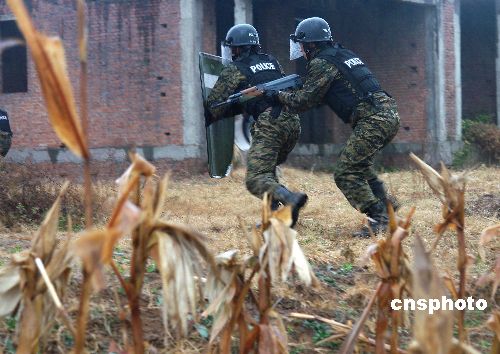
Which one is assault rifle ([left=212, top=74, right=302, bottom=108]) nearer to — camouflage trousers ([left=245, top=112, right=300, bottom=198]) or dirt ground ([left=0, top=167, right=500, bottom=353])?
camouflage trousers ([left=245, top=112, right=300, bottom=198])

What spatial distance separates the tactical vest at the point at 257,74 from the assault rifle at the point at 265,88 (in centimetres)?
8

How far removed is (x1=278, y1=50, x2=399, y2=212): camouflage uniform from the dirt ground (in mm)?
389

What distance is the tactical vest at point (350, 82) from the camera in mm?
Answer: 6105

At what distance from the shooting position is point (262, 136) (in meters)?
6.32

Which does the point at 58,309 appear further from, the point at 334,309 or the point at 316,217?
the point at 316,217

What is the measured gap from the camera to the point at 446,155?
52.8ft

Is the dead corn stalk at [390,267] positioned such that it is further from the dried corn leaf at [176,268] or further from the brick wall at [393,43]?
the brick wall at [393,43]

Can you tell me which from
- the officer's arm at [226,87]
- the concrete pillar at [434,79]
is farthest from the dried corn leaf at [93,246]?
the concrete pillar at [434,79]

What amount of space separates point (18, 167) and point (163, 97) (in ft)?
19.6

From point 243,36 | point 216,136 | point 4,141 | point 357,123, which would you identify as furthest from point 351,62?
point 4,141

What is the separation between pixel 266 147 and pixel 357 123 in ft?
2.40

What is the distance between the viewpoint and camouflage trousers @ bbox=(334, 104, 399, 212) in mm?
6121

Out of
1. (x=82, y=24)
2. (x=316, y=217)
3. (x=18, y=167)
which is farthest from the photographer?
(x=316, y=217)

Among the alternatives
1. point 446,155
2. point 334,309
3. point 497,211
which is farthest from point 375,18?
point 334,309
